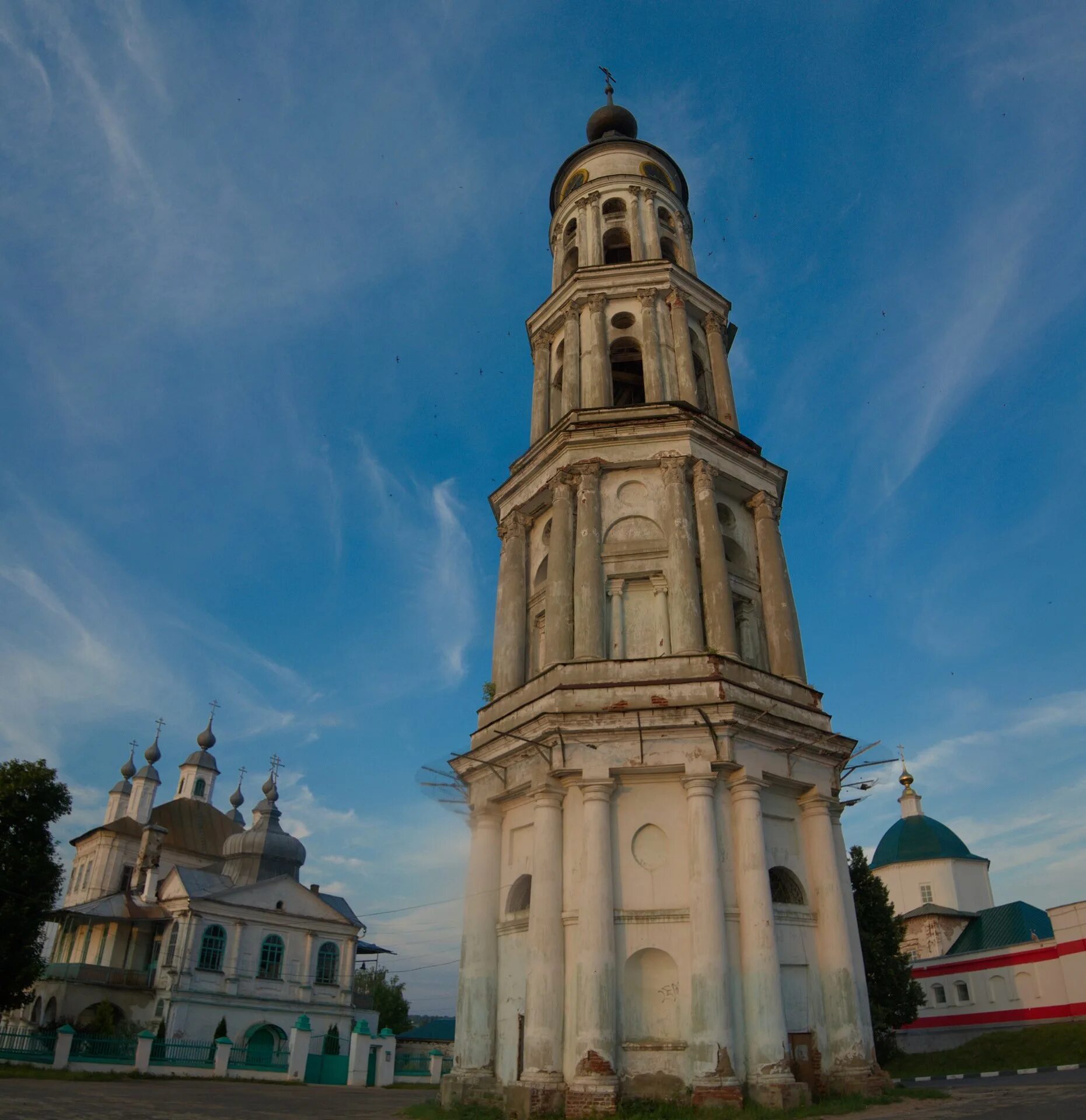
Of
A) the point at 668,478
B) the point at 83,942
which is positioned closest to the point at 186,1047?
the point at 83,942

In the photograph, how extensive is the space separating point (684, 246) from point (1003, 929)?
40358 millimetres

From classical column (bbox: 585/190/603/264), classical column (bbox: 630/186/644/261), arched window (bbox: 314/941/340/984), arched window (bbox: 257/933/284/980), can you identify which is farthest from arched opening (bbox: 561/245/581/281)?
arched window (bbox: 314/941/340/984)

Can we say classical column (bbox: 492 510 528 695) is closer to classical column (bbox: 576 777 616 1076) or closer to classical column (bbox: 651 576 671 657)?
classical column (bbox: 651 576 671 657)

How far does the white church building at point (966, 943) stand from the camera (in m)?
37.5

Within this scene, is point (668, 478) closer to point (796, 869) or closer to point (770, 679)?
point (770, 679)

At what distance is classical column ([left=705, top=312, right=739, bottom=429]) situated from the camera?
23297 millimetres

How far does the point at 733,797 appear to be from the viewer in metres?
16.3

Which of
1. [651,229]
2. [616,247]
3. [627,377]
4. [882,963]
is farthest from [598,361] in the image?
[882,963]

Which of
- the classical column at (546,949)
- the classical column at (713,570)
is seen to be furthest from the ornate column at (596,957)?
the classical column at (713,570)

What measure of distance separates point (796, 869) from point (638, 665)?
16.8ft

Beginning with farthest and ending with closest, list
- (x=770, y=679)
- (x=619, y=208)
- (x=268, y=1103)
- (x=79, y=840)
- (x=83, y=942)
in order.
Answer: (x=79, y=840)
(x=83, y=942)
(x=619, y=208)
(x=268, y=1103)
(x=770, y=679)

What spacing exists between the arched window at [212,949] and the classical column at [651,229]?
3302 cm

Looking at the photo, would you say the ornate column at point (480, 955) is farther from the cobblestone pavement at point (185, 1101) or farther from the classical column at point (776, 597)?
the classical column at point (776, 597)

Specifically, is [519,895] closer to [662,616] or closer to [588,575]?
[662,616]
